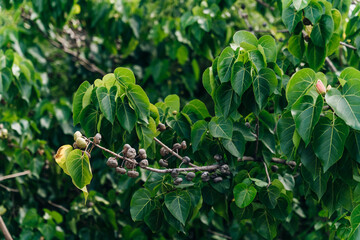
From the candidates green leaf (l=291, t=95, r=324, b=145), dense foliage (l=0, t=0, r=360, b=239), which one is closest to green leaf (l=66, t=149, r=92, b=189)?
dense foliage (l=0, t=0, r=360, b=239)

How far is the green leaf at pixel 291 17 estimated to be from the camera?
7.65 ft

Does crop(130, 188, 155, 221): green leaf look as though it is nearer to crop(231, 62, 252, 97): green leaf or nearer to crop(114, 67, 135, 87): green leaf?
crop(114, 67, 135, 87): green leaf

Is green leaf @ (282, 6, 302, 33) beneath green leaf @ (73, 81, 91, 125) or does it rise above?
above

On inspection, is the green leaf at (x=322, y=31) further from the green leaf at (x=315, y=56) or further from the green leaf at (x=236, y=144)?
the green leaf at (x=236, y=144)

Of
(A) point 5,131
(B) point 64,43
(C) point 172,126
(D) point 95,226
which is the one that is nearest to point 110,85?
(C) point 172,126

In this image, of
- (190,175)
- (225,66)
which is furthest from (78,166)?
(225,66)

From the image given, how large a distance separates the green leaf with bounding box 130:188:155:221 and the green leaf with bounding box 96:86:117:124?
0.42 m

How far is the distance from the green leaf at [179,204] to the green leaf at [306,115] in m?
0.62

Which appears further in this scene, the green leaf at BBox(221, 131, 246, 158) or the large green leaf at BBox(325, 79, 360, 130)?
the green leaf at BBox(221, 131, 246, 158)

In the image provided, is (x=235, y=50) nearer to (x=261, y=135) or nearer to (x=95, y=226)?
(x=261, y=135)

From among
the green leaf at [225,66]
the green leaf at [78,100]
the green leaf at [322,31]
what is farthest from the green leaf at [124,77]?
the green leaf at [322,31]

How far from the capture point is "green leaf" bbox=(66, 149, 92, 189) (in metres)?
1.87

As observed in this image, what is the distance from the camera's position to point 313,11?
7.55ft

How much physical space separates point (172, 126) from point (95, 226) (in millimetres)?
1821
